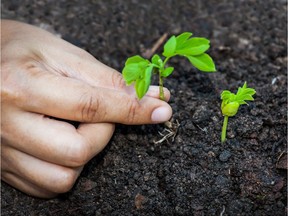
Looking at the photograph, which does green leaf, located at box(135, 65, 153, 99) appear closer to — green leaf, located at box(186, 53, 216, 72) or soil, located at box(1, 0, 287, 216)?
green leaf, located at box(186, 53, 216, 72)

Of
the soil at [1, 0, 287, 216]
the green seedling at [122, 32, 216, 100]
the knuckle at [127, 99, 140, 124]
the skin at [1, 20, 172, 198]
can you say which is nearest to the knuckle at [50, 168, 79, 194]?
the skin at [1, 20, 172, 198]

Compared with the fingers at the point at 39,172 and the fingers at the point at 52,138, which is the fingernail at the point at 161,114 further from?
the fingers at the point at 39,172

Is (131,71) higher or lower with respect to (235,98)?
higher

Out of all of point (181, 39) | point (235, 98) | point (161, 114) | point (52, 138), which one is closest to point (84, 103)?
point (52, 138)

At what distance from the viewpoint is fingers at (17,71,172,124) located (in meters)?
1.45

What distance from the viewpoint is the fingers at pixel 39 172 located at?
1.51 metres

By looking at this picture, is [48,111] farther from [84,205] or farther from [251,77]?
[251,77]

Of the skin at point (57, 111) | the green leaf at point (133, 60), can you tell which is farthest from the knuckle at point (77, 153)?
the green leaf at point (133, 60)

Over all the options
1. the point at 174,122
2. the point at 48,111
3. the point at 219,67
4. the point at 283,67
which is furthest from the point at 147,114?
the point at 283,67

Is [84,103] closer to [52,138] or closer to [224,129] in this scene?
[52,138]

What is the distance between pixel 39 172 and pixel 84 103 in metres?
0.28

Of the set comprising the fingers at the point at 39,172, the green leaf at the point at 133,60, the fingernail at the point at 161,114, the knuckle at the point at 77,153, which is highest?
the green leaf at the point at 133,60

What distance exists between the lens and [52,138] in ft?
4.76

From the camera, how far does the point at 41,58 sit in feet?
5.24
